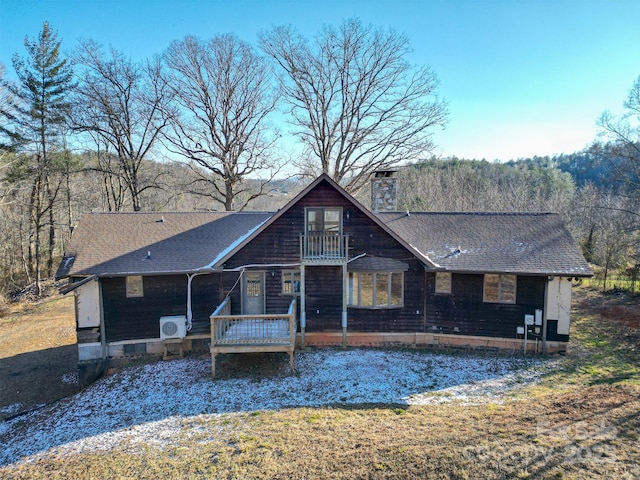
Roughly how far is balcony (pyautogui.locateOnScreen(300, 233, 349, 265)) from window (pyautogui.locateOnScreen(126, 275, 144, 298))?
19.1 ft

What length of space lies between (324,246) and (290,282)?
1896 mm

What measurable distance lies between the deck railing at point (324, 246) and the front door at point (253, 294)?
200cm

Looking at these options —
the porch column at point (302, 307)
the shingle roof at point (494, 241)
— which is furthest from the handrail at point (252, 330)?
the shingle roof at point (494, 241)

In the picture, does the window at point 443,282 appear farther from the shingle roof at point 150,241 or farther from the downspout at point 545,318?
the shingle roof at point 150,241

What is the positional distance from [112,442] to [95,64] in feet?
84.9

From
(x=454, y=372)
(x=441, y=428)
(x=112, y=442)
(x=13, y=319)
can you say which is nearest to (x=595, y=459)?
(x=441, y=428)

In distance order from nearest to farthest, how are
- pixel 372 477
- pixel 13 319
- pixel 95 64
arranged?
1. pixel 372 477
2. pixel 13 319
3. pixel 95 64

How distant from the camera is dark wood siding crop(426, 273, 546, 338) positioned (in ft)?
40.2

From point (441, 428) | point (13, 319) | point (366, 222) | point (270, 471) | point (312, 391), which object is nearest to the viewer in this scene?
point (270, 471)

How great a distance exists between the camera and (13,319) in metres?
19.3

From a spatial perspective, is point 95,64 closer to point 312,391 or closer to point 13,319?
point 13,319

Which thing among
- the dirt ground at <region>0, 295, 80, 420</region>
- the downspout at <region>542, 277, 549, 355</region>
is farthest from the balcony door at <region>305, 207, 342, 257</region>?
the dirt ground at <region>0, 295, 80, 420</region>

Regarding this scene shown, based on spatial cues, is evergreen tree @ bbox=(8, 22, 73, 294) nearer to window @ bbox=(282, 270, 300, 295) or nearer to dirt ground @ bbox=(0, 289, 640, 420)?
dirt ground @ bbox=(0, 289, 640, 420)

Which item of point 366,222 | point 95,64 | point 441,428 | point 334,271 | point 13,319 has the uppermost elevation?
point 95,64
